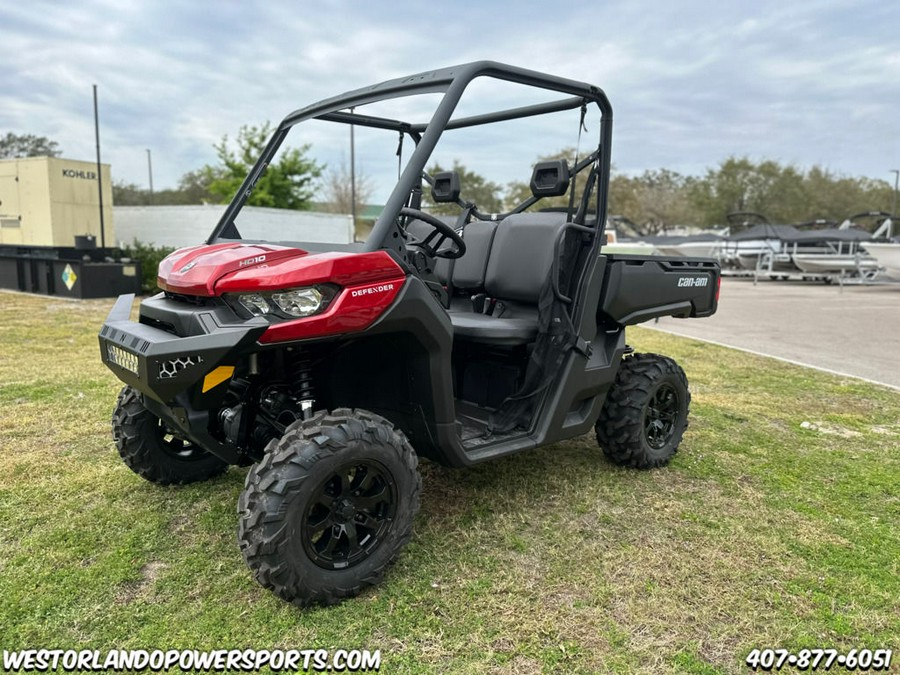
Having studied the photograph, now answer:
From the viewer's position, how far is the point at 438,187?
393 centimetres

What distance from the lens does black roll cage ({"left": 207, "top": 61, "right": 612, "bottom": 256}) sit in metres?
2.61

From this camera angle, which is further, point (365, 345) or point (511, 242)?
point (511, 242)

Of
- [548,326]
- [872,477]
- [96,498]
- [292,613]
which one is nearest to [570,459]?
[548,326]

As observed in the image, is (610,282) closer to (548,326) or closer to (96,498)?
(548,326)

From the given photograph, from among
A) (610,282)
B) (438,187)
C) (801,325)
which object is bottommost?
(801,325)

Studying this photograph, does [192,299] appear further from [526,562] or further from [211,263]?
[526,562]

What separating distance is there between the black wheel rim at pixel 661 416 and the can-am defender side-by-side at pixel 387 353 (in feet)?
0.03

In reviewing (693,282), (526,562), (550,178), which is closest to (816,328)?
(693,282)

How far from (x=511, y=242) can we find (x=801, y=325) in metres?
9.34

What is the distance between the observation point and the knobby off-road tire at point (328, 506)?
2359mm

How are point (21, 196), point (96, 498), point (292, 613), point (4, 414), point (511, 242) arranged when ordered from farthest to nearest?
1. point (21, 196)
2. point (4, 414)
3. point (511, 242)
4. point (96, 498)
5. point (292, 613)

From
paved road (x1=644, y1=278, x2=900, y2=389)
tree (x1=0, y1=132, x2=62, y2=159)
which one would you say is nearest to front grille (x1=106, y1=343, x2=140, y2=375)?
paved road (x1=644, y1=278, x2=900, y2=389)

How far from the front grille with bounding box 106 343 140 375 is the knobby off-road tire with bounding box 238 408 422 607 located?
0.56m

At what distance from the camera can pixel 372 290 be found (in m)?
2.48
